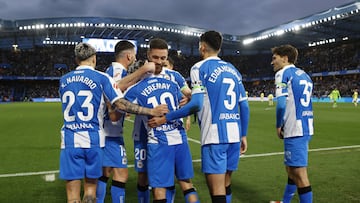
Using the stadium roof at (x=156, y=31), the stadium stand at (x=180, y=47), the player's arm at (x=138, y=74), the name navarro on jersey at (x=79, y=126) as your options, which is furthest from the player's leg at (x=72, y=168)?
the stadium roof at (x=156, y=31)

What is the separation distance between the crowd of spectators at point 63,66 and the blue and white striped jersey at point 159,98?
56.8m

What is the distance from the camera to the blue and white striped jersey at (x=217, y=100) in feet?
12.0

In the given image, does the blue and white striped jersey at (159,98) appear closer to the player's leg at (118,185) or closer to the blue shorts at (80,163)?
the blue shorts at (80,163)

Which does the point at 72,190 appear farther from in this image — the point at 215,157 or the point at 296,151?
the point at 296,151

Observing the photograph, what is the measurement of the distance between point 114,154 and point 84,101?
0.97 metres

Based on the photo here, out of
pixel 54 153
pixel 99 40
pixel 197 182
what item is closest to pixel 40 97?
pixel 99 40

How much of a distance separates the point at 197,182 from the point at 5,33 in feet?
202

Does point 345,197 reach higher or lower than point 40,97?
lower

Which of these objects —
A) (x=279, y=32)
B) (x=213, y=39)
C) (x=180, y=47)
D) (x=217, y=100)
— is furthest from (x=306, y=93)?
Answer: (x=180, y=47)

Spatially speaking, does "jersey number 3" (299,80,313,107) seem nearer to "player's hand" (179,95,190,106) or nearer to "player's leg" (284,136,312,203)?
"player's leg" (284,136,312,203)

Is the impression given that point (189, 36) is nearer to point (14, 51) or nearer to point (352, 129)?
point (14, 51)

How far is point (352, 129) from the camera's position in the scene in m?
14.1

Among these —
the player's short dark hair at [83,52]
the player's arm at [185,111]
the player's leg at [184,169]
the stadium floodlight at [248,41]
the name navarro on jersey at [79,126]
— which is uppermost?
the stadium floodlight at [248,41]

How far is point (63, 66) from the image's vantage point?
68.2 metres
